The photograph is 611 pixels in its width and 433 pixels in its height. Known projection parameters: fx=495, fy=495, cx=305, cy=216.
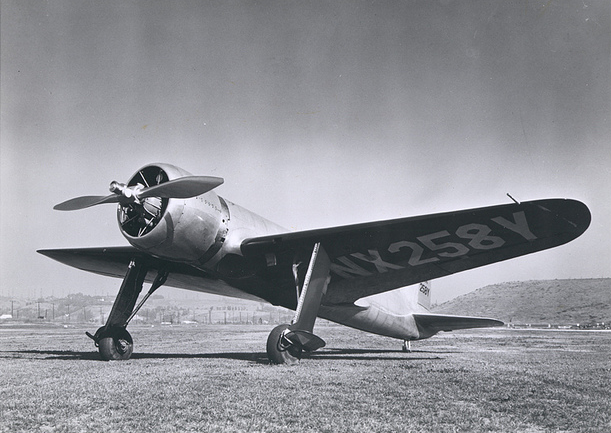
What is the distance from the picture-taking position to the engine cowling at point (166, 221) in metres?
8.98

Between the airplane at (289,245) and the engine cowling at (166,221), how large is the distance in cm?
2

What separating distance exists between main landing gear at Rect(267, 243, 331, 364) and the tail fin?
28.6ft

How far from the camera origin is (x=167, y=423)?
4.29 meters

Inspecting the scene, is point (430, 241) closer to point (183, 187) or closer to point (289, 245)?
point (289, 245)

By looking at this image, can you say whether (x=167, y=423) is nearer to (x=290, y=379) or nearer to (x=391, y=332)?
(x=290, y=379)

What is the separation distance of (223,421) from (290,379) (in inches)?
113

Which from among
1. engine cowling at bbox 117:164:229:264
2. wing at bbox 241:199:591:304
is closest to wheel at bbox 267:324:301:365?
wing at bbox 241:199:591:304

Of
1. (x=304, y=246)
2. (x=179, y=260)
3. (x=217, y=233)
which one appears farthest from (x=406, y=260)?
(x=179, y=260)

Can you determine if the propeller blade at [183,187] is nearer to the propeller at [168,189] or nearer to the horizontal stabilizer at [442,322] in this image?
the propeller at [168,189]

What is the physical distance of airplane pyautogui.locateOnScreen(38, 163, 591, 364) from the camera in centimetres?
873

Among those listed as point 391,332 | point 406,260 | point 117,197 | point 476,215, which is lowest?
point 391,332

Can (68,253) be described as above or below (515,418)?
above

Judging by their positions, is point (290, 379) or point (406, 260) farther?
point (406, 260)

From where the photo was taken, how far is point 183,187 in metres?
8.66
